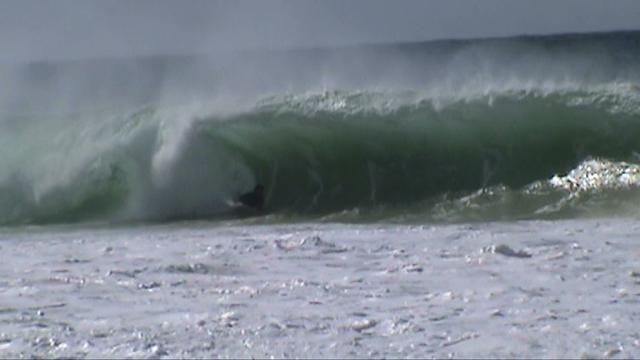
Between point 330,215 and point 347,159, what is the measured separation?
1672 mm

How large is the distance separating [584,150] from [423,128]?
5.88 feet

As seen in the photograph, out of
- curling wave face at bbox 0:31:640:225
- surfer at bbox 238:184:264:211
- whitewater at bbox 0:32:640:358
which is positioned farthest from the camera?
surfer at bbox 238:184:264:211

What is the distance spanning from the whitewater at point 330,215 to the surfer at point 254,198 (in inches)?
4.2

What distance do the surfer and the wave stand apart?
86 millimetres

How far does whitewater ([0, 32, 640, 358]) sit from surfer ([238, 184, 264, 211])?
0.35 feet

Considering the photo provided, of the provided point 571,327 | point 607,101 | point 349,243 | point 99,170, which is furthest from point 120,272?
point 607,101

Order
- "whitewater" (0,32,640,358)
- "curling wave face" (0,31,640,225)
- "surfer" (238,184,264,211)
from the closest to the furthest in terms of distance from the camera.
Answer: "whitewater" (0,32,640,358) → "curling wave face" (0,31,640,225) → "surfer" (238,184,264,211)

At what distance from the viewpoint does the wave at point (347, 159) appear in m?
13.3

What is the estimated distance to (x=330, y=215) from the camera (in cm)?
1297

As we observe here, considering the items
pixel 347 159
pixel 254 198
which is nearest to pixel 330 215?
pixel 254 198

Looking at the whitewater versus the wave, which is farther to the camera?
the wave

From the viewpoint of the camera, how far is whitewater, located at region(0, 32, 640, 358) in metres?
6.03

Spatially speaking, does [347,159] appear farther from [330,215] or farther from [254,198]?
[330,215]

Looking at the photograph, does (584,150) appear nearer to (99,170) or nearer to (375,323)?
→ (99,170)
